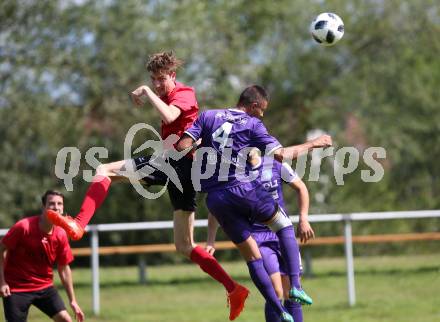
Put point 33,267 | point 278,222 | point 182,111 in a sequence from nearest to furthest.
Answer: point 278,222, point 182,111, point 33,267

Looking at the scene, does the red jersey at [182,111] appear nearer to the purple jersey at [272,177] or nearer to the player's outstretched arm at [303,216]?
the purple jersey at [272,177]

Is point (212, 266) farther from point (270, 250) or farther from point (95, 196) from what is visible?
point (95, 196)

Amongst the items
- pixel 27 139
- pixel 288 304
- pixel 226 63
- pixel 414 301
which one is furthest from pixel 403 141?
pixel 288 304

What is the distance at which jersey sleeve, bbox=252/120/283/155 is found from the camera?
23.4 ft

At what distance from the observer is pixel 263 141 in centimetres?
714

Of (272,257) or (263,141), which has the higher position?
(263,141)

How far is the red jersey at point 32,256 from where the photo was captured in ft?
27.1

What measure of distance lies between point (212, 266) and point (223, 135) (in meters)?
1.60

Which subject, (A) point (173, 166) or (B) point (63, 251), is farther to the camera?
(B) point (63, 251)

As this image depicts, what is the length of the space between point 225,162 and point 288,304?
165 centimetres

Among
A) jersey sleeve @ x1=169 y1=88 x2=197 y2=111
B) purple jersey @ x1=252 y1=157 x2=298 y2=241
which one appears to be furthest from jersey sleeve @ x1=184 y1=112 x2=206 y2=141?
purple jersey @ x1=252 y1=157 x2=298 y2=241

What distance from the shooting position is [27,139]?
858 inches

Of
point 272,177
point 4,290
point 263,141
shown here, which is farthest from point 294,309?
point 4,290

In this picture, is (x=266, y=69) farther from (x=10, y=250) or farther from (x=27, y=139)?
(x=10, y=250)
